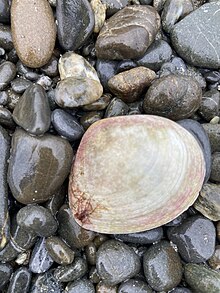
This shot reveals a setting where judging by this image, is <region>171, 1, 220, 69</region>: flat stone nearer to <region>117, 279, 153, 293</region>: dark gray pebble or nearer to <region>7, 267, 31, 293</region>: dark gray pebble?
<region>117, 279, 153, 293</region>: dark gray pebble

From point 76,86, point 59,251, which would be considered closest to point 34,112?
point 76,86

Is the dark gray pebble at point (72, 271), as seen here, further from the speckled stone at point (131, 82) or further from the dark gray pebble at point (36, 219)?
the speckled stone at point (131, 82)

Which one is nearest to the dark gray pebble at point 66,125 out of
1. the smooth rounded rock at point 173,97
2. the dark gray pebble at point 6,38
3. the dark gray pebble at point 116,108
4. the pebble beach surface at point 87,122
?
the pebble beach surface at point 87,122

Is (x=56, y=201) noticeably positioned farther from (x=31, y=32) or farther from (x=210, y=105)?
(x=210, y=105)

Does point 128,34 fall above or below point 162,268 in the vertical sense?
above

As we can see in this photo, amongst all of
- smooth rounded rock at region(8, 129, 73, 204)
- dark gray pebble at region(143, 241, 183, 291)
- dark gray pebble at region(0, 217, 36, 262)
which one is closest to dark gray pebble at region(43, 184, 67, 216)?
smooth rounded rock at region(8, 129, 73, 204)

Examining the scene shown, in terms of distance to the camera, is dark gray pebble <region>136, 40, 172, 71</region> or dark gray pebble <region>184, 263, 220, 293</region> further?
dark gray pebble <region>136, 40, 172, 71</region>
